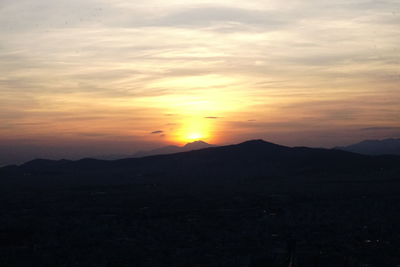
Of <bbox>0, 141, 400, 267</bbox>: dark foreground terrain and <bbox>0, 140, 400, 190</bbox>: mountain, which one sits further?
<bbox>0, 140, 400, 190</bbox>: mountain

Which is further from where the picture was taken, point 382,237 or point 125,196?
point 125,196

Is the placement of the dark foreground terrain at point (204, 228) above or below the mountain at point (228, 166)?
below

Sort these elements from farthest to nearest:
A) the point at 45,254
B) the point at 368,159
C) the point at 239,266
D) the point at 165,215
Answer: the point at 368,159
the point at 165,215
the point at 45,254
the point at 239,266

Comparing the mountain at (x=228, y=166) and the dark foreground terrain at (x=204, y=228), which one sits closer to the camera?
the dark foreground terrain at (x=204, y=228)

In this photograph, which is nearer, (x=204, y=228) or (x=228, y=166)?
(x=204, y=228)

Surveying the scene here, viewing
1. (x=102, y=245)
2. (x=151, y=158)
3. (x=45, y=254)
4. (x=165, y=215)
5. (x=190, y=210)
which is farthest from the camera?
(x=151, y=158)

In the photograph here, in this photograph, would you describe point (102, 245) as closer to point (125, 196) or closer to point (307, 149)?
point (125, 196)

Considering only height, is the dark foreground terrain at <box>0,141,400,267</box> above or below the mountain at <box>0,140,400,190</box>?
below

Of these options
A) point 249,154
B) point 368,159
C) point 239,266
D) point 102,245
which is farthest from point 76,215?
point 249,154

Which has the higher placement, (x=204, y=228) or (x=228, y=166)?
(x=228, y=166)
